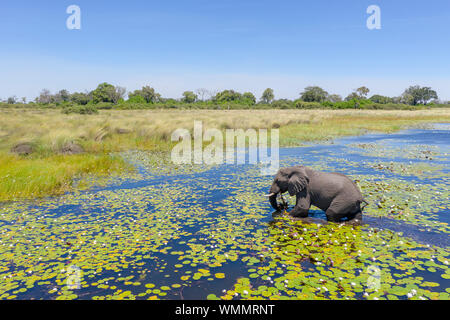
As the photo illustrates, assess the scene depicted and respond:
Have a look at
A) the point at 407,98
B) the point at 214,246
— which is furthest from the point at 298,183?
the point at 407,98

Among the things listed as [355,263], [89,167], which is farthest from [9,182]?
[355,263]

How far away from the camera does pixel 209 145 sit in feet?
80.7

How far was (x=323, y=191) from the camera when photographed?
8.13 metres

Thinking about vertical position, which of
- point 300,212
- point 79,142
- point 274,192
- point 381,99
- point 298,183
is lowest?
point 300,212

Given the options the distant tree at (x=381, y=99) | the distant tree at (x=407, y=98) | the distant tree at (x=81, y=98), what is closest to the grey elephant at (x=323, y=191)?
the distant tree at (x=81, y=98)

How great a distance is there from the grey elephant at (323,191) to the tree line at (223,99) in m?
70.7

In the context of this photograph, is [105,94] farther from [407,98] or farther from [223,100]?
[407,98]

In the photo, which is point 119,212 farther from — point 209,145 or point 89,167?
point 209,145

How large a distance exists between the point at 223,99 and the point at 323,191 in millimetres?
110562

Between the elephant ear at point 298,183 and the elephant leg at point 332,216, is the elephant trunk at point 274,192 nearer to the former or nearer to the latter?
the elephant ear at point 298,183

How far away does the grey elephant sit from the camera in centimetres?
793

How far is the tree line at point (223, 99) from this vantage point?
92.0 m

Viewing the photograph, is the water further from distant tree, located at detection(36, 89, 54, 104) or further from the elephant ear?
distant tree, located at detection(36, 89, 54, 104)
